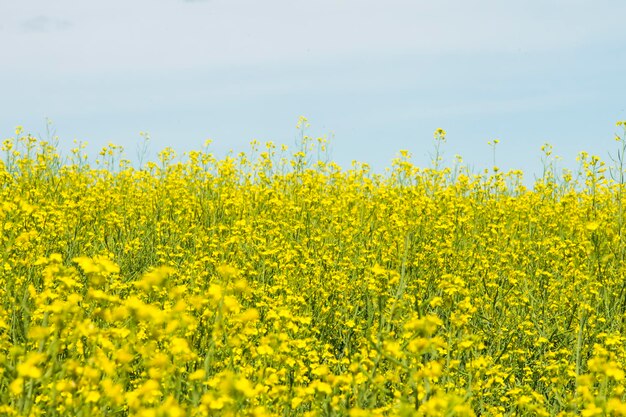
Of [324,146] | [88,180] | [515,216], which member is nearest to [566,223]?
[515,216]

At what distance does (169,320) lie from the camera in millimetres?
2637

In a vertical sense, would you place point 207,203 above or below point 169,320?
above

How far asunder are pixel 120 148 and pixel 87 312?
23.2ft

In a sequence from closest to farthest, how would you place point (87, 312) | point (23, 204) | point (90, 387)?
point (90, 387) → point (23, 204) → point (87, 312)

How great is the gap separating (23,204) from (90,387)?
1601 mm

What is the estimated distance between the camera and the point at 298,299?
4461mm

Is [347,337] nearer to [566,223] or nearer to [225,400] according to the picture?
[225,400]

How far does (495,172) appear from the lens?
875cm

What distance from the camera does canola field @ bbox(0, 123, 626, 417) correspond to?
2.62 meters

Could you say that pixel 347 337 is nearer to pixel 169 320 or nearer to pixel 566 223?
pixel 169 320

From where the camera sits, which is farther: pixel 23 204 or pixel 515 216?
pixel 515 216

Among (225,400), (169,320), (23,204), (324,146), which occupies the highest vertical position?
(324,146)

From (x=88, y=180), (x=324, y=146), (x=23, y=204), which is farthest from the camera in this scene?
(x=324, y=146)

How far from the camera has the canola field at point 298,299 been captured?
8.60ft
